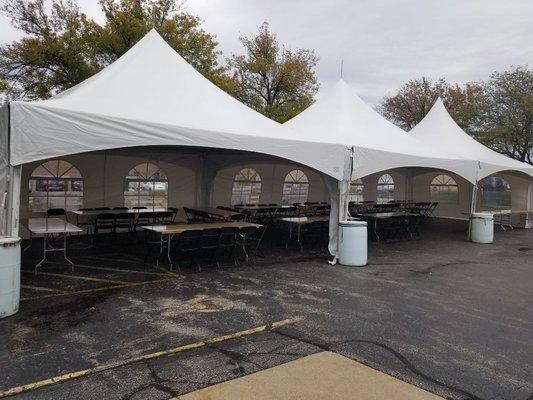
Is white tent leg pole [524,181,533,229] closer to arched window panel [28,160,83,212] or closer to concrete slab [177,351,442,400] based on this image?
concrete slab [177,351,442,400]

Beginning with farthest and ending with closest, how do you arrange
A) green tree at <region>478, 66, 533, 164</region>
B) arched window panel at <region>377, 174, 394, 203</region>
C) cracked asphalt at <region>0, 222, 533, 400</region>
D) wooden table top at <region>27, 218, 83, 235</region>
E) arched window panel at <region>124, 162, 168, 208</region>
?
green tree at <region>478, 66, 533, 164</region> → arched window panel at <region>377, 174, 394, 203</region> → arched window panel at <region>124, 162, 168, 208</region> → wooden table top at <region>27, 218, 83, 235</region> → cracked asphalt at <region>0, 222, 533, 400</region>

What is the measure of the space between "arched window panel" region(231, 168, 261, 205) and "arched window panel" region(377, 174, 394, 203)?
22.9ft

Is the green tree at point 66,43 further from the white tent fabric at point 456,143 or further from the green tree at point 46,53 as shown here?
the white tent fabric at point 456,143

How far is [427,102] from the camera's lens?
3156 centimetres

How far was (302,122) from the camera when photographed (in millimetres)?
11008

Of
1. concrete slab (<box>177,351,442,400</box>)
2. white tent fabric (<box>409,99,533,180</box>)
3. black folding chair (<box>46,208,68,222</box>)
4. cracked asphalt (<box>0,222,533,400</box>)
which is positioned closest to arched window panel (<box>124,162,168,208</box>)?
black folding chair (<box>46,208,68,222</box>)

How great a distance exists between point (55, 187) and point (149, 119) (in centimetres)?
554

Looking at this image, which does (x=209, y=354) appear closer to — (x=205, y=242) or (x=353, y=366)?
(x=353, y=366)

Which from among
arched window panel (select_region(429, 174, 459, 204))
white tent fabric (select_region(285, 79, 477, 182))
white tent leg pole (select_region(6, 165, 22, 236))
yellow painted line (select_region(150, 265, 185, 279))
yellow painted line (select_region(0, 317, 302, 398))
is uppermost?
white tent fabric (select_region(285, 79, 477, 182))

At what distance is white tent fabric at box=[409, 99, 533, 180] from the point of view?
43.6ft

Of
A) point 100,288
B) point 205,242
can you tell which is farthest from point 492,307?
point 100,288

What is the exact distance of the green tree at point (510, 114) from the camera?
978 inches

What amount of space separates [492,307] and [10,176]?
6285 millimetres

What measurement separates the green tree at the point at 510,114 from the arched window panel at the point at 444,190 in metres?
8.61
